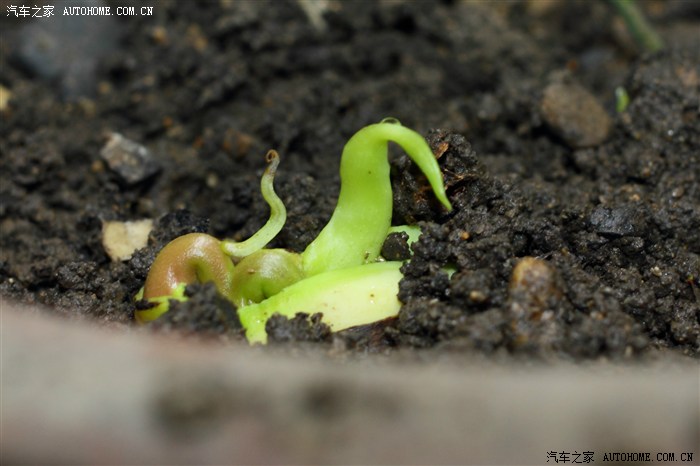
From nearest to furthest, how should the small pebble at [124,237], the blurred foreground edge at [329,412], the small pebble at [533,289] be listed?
the blurred foreground edge at [329,412] → the small pebble at [533,289] → the small pebble at [124,237]

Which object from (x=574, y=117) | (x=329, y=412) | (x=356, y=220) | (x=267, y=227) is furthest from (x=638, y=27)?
(x=329, y=412)

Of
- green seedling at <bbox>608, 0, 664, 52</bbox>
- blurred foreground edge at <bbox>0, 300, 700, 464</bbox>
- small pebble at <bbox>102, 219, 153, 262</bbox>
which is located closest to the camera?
blurred foreground edge at <bbox>0, 300, 700, 464</bbox>

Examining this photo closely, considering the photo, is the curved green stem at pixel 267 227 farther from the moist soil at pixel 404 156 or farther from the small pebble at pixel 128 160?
the small pebble at pixel 128 160

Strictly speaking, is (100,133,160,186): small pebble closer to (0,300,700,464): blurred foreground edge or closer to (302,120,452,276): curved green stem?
(302,120,452,276): curved green stem

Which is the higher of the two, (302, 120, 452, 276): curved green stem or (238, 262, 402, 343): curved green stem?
(302, 120, 452, 276): curved green stem

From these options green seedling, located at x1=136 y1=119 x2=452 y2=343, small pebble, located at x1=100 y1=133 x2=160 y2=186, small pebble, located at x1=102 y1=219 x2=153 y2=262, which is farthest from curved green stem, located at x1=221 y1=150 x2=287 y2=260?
small pebble, located at x1=100 y1=133 x2=160 y2=186

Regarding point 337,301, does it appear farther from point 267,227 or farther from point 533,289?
point 533,289

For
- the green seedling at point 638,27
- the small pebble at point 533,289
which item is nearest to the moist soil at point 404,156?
the small pebble at point 533,289

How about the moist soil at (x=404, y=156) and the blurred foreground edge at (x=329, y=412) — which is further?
the moist soil at (x=404, y=156)
